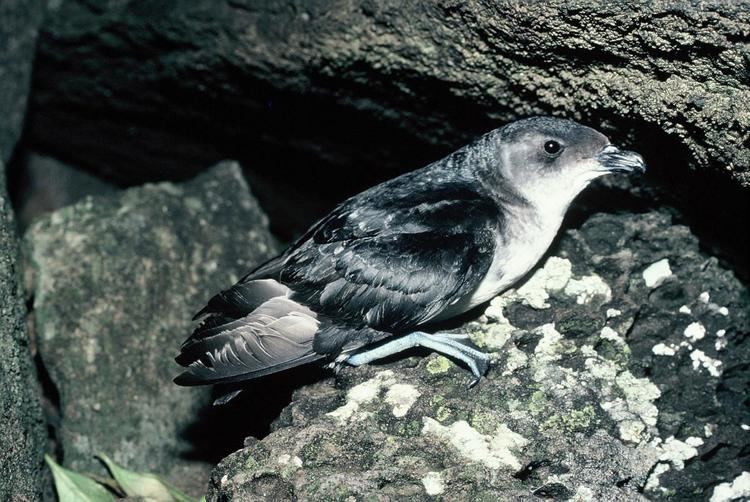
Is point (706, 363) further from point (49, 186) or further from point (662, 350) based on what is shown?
point (49, 186)

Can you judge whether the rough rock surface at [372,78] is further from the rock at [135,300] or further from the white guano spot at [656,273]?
the rock at [135,300]

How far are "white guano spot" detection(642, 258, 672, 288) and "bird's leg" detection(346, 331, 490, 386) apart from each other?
2.80 feet

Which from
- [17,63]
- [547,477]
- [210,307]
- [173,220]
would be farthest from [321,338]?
[17,63]

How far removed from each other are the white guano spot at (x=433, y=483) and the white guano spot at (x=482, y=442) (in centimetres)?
15

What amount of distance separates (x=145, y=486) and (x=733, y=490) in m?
2.61

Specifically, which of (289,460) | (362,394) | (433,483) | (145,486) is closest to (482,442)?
(433,483)

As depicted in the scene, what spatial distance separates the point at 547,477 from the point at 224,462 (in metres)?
1.20

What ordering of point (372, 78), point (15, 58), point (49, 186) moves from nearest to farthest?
point (372, 78) → point (15, 58) → point (49, 186)

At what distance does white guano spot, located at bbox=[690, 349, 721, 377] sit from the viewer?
3.79m

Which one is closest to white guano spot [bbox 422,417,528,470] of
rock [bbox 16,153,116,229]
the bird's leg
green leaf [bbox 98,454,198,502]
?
the bird's leg

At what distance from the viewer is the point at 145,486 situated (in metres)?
4.11

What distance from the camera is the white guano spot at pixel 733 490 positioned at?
367 cm

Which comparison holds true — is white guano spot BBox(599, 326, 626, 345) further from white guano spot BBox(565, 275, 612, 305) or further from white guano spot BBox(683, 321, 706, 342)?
white guano spot BBox(683, 321, 706, 342)

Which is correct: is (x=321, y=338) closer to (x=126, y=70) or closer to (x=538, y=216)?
(x=538, y=216)
